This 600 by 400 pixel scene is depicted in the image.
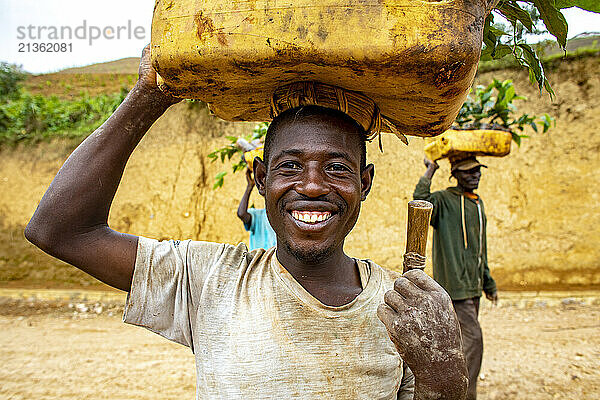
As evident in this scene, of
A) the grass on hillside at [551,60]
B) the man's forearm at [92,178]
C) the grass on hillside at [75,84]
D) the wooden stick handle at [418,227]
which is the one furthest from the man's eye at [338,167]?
the grass on hillside at [75,84]

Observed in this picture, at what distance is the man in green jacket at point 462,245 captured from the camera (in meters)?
4.12

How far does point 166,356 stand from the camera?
573 cm

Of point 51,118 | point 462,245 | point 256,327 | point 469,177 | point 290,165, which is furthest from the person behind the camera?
point 51,118

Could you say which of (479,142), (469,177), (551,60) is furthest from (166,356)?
(551,60)

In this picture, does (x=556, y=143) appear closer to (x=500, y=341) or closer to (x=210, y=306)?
(x=500, y=341)

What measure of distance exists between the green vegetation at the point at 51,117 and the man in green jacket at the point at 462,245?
864cm

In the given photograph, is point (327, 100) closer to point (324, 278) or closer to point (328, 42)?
point (328, 42)

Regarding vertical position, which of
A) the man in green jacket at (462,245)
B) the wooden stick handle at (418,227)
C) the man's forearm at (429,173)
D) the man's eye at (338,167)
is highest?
the man's eye at (338,167)

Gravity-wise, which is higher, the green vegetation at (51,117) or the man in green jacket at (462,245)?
the green vegetation at (51,117)

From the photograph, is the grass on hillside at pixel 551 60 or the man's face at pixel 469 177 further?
the grass on hillside at pixel 551 60

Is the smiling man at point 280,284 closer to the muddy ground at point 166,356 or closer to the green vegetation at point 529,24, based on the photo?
the green vegetation at point 529,24

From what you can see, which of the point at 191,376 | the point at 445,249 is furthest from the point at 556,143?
the point at 191,376

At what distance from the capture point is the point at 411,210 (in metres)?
1.37

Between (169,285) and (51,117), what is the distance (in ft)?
38.0
